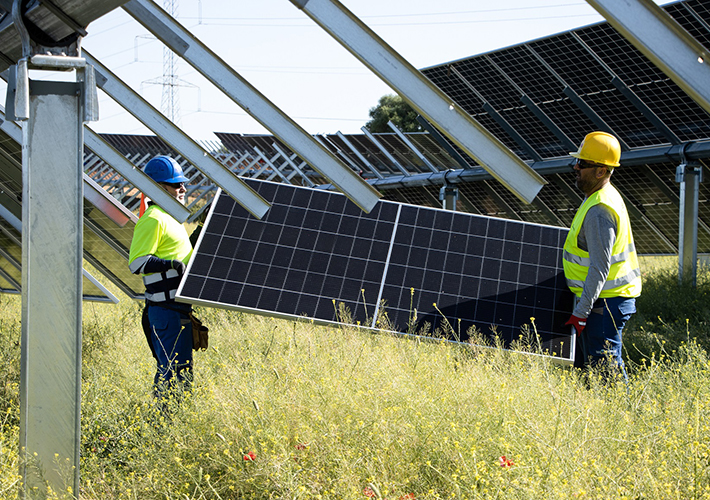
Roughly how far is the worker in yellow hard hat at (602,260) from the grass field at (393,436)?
357 millimetres

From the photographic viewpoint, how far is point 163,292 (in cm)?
509

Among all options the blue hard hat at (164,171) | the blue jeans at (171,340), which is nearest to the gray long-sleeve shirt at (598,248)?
the blue jeans at (171,340)

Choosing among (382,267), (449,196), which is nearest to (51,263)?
(382,267)

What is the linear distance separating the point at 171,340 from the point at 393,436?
214 cm

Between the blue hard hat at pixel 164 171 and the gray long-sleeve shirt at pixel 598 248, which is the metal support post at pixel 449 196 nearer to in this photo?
the blue hard hat at pixel 164 171

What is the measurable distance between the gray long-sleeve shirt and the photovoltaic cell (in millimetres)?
896

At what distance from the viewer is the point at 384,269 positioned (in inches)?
250

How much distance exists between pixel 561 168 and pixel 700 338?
449cm

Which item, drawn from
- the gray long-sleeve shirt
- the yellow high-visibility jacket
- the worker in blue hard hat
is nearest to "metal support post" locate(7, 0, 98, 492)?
the worker in blue hard hat

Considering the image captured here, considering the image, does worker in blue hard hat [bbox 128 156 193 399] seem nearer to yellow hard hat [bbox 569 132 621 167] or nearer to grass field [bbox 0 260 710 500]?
grass field [bbox 0 260 710 500]

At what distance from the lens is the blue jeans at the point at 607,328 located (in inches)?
179

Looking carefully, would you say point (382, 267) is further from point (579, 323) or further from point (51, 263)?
point (51, 263)

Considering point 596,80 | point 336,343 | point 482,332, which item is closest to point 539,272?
point 482,332

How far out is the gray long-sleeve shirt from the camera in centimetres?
447
